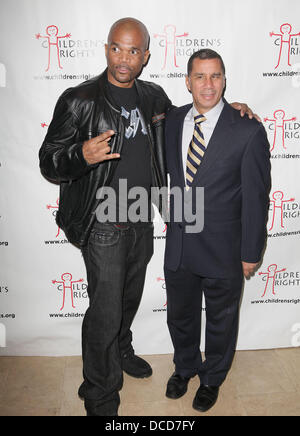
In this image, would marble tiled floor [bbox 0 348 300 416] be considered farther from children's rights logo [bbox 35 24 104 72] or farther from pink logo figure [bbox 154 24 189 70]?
pink logo figure [bbox 154 24 189 70]

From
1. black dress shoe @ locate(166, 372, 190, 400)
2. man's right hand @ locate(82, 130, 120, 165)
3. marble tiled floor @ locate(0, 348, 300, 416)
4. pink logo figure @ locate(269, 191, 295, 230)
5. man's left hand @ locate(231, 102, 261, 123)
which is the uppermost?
man's left hand @ locate(231, 102, 261, 123)

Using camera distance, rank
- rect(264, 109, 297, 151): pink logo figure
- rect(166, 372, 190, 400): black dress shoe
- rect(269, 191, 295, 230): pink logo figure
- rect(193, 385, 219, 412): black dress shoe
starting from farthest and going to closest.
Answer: rect(269, 191, 295, 230): pink logo figure < rect(264, 109, 297, 151): pink logo figure < rect(166, 372, 190, 400): black dress shoe < rect(193, 385, 219, 412): black dress shoe

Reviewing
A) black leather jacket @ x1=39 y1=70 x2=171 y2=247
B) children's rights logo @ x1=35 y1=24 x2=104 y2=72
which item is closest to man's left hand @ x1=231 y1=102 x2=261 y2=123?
black leather jacket @ x1=39 y1=70 x2=171 y2=247

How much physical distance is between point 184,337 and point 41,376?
1.03m

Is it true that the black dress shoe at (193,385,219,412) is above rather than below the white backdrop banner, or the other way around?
below

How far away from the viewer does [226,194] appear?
7.36ft

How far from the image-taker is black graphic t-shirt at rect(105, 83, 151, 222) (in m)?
2.24

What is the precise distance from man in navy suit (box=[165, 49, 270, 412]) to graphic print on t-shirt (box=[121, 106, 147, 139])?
0.20m

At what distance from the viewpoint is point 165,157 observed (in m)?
2.42

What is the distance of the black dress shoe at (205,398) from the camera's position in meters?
2.51

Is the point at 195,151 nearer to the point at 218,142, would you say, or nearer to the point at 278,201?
the point at 218,142

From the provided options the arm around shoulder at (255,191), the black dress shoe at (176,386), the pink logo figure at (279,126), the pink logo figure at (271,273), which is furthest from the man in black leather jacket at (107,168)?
the pink logo figure at (271,273)

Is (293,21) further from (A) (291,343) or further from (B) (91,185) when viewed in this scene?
(A) (291,343)

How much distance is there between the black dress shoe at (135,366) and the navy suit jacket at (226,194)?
2.79 feet
